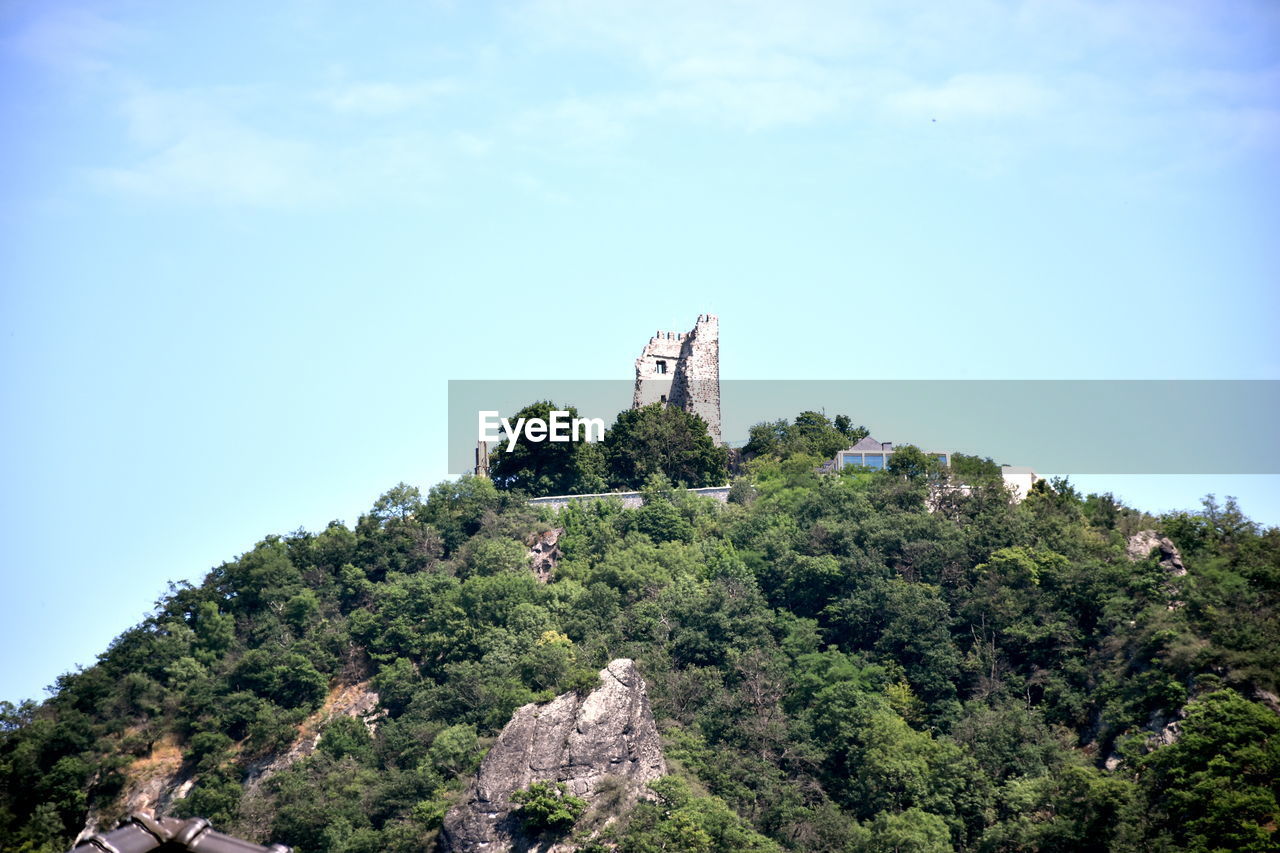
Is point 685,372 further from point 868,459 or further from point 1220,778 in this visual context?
point 1220,778

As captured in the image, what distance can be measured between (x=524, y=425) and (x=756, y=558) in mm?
13000

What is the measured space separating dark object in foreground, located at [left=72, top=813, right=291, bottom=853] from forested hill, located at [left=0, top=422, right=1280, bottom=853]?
3124cm

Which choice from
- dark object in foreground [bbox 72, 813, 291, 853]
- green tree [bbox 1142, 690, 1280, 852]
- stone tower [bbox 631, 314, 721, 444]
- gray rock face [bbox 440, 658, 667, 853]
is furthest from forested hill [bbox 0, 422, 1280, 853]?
dark object in foreground [bbox 72, 813, 291, 853]

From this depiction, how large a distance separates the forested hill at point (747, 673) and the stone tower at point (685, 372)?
8.72m

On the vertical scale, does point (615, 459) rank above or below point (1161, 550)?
above

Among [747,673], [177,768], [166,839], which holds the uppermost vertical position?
[166,839]

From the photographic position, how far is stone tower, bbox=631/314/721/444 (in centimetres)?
6931

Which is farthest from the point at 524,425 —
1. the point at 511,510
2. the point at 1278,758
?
the point at 1278,758

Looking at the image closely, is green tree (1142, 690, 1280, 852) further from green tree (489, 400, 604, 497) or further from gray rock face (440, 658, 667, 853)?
green tree (489, 400, 604, 497)

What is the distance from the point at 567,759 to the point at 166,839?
35193 mm

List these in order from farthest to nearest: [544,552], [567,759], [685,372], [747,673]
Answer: [685,372], [544,552], [747,673], [567,759]

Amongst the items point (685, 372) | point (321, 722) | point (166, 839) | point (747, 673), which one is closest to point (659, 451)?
point (685, 372)

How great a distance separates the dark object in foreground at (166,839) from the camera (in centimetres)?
882

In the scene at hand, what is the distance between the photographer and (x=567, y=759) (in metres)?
43.8
